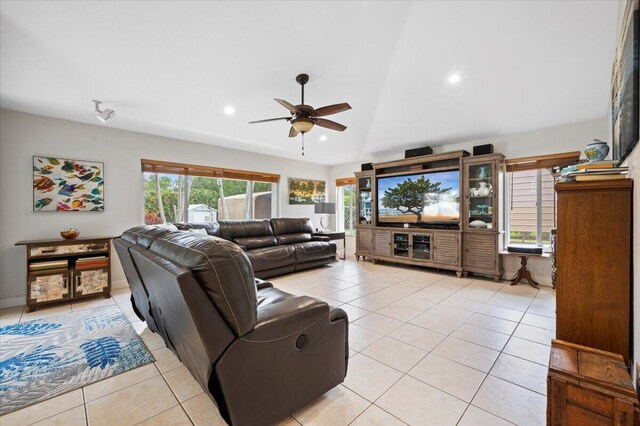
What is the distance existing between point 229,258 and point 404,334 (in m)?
2.04

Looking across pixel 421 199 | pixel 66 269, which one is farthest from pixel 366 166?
pixel 66 269

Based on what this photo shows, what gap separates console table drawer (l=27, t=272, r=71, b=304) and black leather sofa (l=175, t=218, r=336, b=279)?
4.91 ft

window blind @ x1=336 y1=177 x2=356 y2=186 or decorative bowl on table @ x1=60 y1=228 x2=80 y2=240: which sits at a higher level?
window blind @ x1=336 y1=177 x2=356 y2=186

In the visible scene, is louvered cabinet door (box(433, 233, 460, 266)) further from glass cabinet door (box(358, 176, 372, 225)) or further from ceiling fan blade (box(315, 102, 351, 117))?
ceiling fan blade (box(315, 102, 351, 117))

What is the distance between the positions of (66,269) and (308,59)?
3976mm

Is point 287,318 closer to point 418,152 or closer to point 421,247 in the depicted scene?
point 421,247

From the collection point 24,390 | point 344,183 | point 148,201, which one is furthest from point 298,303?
point 344,183

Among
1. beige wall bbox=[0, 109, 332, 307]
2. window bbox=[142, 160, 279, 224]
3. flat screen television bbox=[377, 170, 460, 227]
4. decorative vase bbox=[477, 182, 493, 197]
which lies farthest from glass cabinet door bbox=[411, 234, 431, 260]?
beige wall bbox=[0, 109, 332, 307]

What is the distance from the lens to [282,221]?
5977 millimetres

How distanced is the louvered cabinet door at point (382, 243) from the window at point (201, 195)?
2.48 metres

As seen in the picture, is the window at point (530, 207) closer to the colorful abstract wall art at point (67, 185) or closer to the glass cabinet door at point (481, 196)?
the glass cabinet door at point (481, 196)

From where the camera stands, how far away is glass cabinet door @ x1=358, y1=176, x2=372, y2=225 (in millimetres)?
6211

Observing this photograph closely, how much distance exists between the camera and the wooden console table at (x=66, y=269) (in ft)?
10.8

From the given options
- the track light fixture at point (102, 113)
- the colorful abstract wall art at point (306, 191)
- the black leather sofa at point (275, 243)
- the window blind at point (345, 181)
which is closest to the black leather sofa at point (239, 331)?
the track light fixture at point (102, 113)
